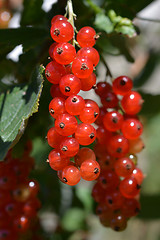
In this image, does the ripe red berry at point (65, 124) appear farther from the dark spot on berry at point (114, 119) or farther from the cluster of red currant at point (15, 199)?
the cluster of red currant at point (15, 199)

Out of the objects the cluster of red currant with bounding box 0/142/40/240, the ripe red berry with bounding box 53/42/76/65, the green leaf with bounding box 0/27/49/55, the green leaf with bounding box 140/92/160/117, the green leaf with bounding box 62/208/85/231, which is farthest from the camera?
the green leaf with bounding box 62/208/85/231

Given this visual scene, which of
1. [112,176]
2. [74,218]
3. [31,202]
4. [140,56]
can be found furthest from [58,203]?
[140,56]

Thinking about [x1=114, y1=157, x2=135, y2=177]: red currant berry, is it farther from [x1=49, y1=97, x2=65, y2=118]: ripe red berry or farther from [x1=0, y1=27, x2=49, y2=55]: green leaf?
[x1=0, y1=27, x2=49, y2=55]: green leaf

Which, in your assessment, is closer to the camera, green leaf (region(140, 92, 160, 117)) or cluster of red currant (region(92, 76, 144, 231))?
cluster of red currant (region(92, 76, 144, 231))

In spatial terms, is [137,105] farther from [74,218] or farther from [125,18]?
[74,218]

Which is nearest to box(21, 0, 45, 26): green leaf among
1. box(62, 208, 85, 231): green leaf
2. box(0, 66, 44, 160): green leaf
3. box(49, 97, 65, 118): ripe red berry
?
box(0, 66, 44, 160): green leaf

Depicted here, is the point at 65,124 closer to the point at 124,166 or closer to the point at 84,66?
the point at 84,66

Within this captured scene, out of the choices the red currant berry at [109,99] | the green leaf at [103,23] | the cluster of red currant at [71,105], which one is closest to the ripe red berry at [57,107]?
the cluster of red currant at [71,105]
